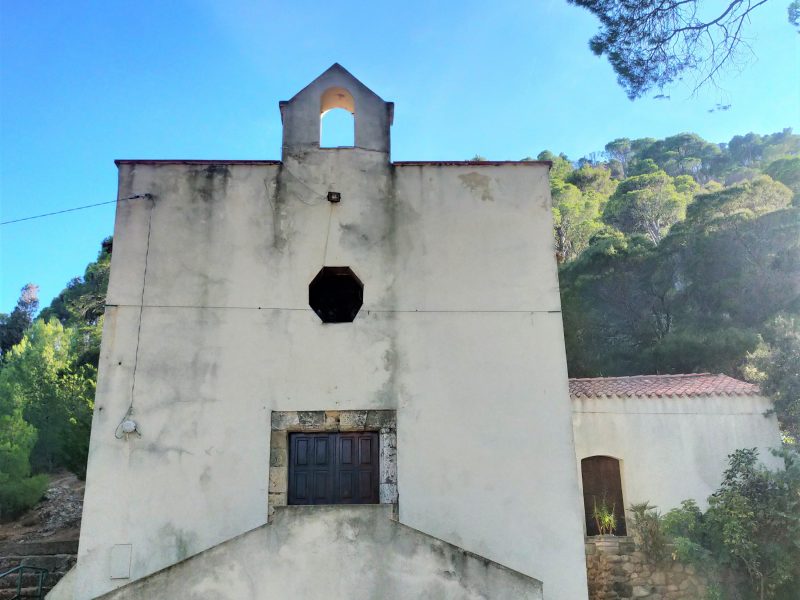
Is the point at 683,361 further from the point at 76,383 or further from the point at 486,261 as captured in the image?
the point at 76,383

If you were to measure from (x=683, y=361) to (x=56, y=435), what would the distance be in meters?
20.2

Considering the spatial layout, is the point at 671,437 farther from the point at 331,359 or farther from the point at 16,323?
the point at 16,323

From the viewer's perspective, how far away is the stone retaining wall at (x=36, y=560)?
1026cm

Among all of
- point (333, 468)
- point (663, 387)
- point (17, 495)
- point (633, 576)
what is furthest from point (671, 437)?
point (17, 495)

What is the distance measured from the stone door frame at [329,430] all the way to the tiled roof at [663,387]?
17.7ft

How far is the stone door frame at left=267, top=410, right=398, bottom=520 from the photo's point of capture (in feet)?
23.1

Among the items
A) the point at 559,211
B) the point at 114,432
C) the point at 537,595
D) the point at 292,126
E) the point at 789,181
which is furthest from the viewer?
the point at 559,211

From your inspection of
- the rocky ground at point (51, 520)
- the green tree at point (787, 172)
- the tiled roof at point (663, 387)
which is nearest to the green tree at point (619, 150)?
the green tree at point (787, 172)

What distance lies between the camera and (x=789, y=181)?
22.7 m

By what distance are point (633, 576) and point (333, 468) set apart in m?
6.15

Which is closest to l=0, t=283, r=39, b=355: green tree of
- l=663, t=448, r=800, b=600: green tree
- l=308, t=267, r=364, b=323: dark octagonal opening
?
l=308, t=267, r=364, b=323: dark octagonal opening

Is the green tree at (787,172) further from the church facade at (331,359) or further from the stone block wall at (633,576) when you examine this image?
the church facade at (331,359)

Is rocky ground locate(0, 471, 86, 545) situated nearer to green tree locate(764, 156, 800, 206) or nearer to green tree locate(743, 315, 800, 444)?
green tree locate(743, 315, 800, 444)

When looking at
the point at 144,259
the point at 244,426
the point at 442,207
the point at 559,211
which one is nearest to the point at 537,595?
the point at 244,426
